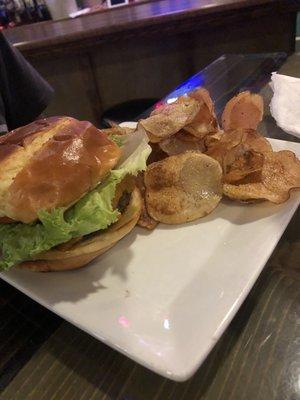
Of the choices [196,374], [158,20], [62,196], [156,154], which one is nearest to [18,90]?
[158,20]

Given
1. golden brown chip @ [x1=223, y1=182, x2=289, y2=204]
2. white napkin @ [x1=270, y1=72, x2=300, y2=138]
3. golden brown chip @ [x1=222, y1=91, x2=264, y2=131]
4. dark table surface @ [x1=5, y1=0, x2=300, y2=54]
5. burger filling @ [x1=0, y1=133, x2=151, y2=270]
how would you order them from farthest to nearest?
dark table surface @ [x1=5, y1=0, x2=300, y2=54]
white napkin @ [x1=270, y1=72, x2=300, y2=138]
golden brown chip @ [x1=222, y1=91, x2=264, y2=131]
golden brown chip @ [x1=223, y1=182, x2=289, y2=204]
burger filling @ [x1=0, y1=133, x2=151, y2=270]

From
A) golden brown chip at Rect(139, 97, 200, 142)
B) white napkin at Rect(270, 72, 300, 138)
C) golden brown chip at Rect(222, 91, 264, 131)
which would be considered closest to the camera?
golden brown chip at Rect(139, 97, 200, 142)

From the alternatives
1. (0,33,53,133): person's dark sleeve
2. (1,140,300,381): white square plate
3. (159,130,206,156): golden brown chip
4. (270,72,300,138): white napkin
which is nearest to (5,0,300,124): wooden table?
(0,33,53,133): person's dark sleeve

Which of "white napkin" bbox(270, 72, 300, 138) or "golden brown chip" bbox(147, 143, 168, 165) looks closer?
"golden brown chip" bbox(147, 143, 168, 165)

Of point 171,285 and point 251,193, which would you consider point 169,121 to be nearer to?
point 251,193

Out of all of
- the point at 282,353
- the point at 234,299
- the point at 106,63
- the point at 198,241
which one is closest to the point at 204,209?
the point at 198,241

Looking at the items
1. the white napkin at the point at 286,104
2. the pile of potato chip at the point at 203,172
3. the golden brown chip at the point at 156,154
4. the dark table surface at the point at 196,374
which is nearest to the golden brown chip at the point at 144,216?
the pile of potato chip at the point at 203,172

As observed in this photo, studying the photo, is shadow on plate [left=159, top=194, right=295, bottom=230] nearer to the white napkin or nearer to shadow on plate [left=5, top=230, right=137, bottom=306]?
shadow on plate [left=5, top=230, right=137, bottom=306]

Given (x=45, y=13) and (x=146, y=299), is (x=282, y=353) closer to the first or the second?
(x=146, y=299)
